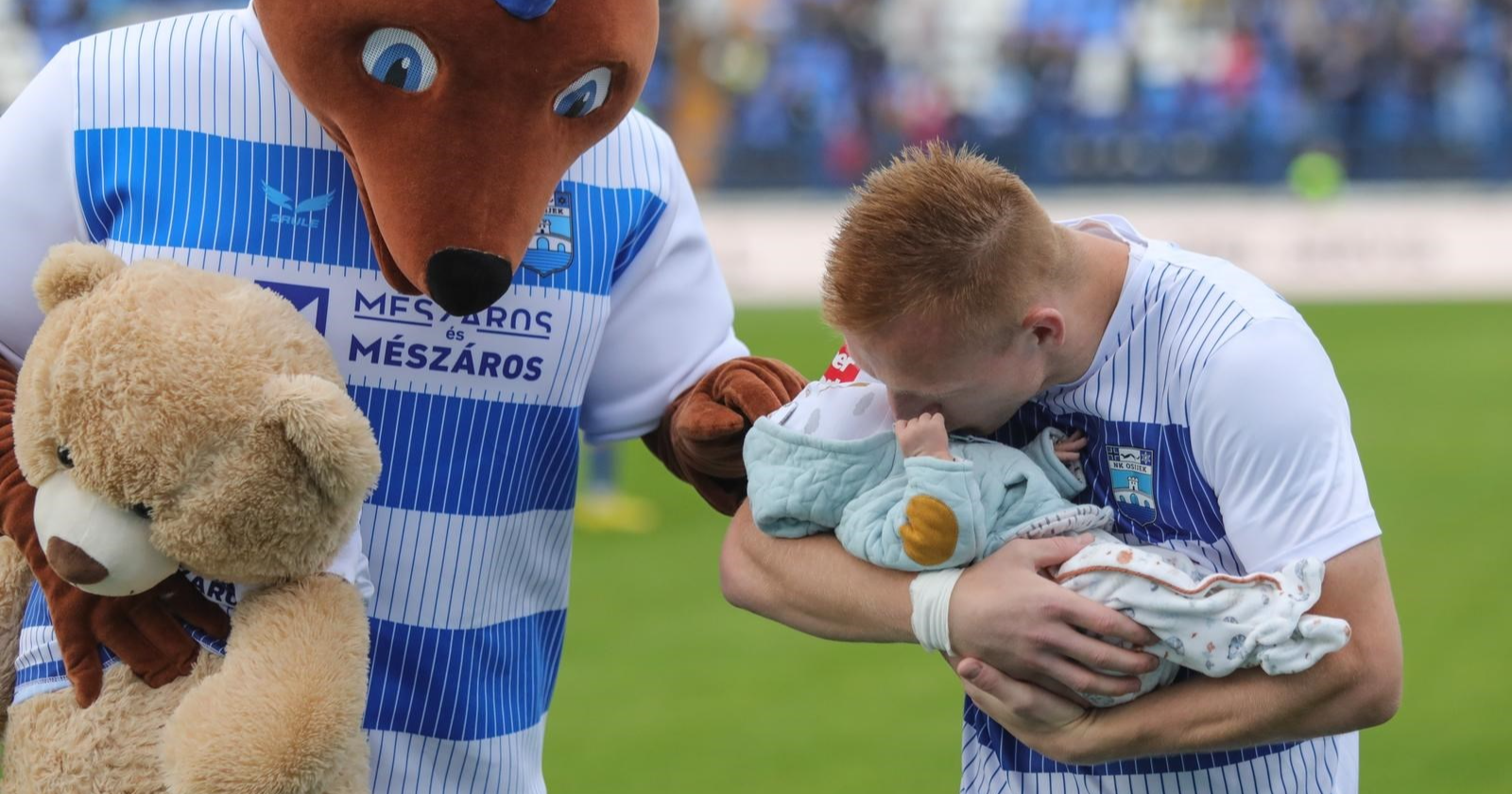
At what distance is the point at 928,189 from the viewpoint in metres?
2.00

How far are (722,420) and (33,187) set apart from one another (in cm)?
93

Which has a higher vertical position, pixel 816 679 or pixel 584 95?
pixel 584 95

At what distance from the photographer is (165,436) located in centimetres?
199

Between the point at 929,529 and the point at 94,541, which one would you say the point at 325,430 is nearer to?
the point at 94,541

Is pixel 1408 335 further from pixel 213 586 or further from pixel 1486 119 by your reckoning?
pixel 213 586

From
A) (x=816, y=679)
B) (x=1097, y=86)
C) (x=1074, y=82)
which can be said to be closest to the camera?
(x=816, y=679)

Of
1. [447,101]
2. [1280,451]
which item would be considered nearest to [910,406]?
[1280,451]

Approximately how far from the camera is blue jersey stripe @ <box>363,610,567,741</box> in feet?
7.75

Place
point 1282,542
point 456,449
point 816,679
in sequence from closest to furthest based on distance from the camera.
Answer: point 1282,542, point 456,449, point 816,679

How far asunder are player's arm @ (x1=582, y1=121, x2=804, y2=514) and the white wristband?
0.45 meters

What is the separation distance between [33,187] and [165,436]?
0.44m

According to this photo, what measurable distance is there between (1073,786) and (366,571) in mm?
956

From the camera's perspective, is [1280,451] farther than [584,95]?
No

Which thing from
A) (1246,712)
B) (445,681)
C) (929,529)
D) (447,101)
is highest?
(447,101)
